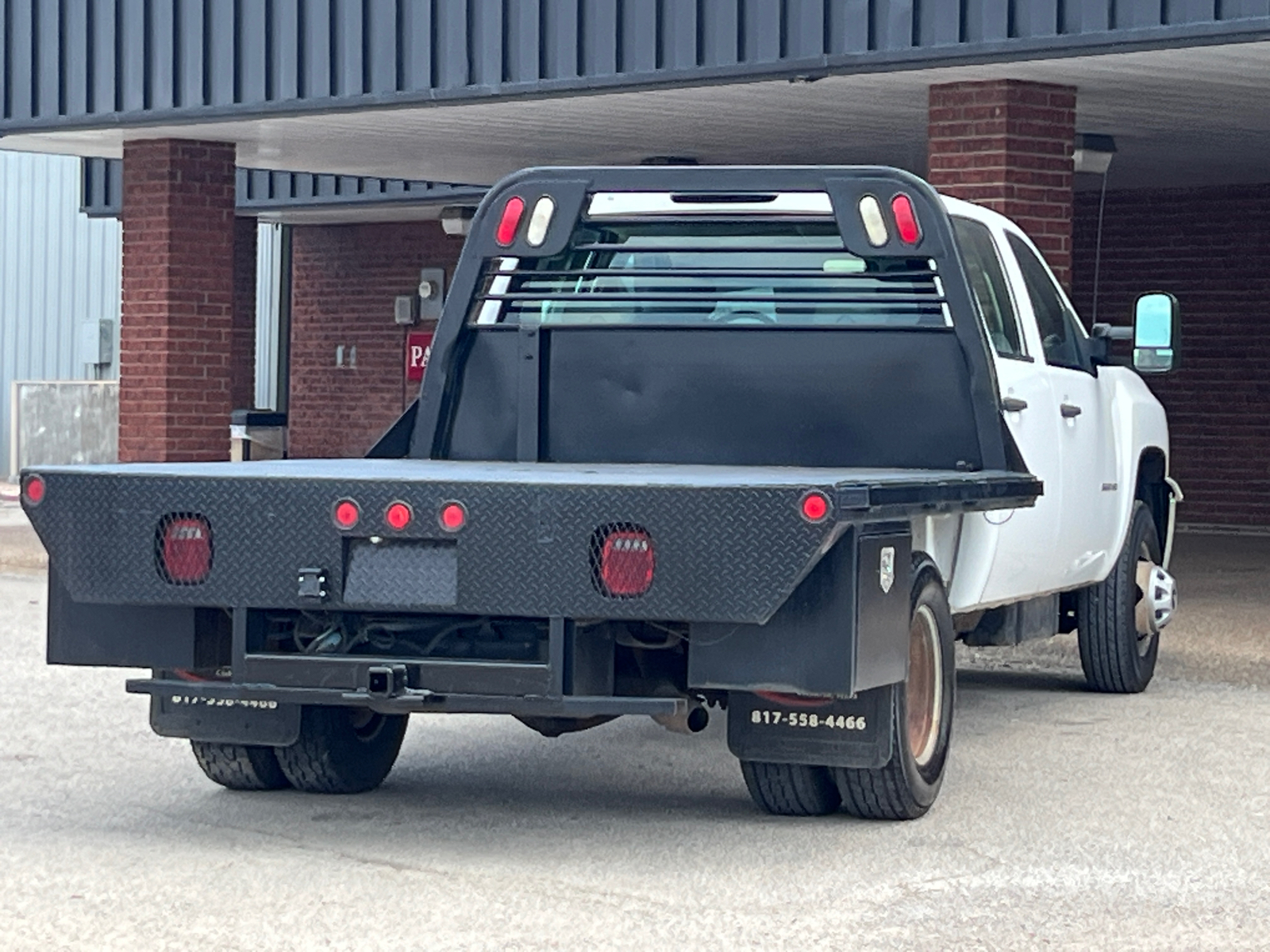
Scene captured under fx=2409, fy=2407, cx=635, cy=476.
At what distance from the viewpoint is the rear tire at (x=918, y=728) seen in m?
7.00

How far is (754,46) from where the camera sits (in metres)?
13.3

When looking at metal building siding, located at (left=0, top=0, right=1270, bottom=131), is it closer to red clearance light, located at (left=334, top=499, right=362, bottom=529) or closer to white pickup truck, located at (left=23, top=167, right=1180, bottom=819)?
white pickup truck, located at (left=23, top=167, right=1180, bottom=819)

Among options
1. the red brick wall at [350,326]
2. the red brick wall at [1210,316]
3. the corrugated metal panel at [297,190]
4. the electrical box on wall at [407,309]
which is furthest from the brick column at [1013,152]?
the electrical box on wall at [407,309]

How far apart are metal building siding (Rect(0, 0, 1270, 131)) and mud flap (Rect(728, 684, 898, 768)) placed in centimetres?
579

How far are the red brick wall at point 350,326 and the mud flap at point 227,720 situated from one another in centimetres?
1719

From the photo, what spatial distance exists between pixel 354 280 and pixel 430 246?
1.13 m

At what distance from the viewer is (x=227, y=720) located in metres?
7.16

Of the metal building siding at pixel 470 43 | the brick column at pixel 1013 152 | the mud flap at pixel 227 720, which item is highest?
the metal building siding at pixel 470 43

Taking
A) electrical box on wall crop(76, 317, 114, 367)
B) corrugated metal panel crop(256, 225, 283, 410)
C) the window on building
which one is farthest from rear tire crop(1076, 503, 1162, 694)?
electrical box on wall crop(76, 317, 114, 367)

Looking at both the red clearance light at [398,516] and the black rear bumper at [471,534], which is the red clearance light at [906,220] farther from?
the red clearance light at [398,516]

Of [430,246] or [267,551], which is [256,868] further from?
[430,246]

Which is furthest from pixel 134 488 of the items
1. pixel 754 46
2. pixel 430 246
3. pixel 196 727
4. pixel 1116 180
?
pixel 430 246

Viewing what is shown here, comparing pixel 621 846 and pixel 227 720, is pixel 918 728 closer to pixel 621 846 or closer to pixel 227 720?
pixel 621 846

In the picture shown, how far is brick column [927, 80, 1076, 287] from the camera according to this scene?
13180 mm
